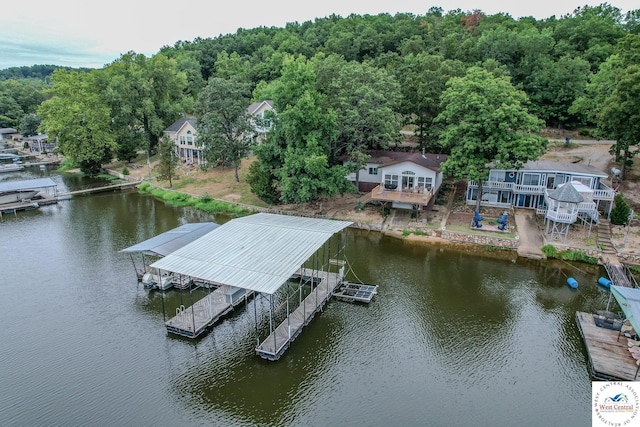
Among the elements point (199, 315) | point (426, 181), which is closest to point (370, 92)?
point (426, 181)

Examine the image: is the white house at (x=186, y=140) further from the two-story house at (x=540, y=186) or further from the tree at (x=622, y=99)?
the tree at (x=622, y=99)

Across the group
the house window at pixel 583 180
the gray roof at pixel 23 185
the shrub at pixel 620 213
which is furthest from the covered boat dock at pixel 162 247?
the shrub at pixel 620 213

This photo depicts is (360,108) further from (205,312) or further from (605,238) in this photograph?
(205,312)

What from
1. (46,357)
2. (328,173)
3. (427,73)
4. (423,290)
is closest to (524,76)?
(427,73)

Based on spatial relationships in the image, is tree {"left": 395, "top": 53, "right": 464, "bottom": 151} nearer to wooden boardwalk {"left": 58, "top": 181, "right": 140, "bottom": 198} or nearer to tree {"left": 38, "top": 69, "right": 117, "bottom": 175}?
wooden boardwalk {"left": 58, "top": 181, "right": 140, "bottom": 198}

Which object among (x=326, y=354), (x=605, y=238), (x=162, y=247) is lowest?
(x=326, y=354)

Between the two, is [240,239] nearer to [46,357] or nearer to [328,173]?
[46,357]

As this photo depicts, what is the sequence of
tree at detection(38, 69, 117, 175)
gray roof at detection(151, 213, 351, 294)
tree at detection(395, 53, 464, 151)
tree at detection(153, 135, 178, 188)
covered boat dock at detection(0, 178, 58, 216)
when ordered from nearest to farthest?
gray roof at detection(151, 213, 351, 294)
covered boat dock at detection(0, 178, 58, 216)
tree at detection(395, 53, 464, 151)
tree at detection(153, 135, 178, 188)
tree at detection(38, 69, 117, 175)

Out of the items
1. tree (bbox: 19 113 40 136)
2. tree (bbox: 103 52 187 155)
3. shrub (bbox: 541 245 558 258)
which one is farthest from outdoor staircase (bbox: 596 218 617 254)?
tree (bbox: 19 113 40 136)
